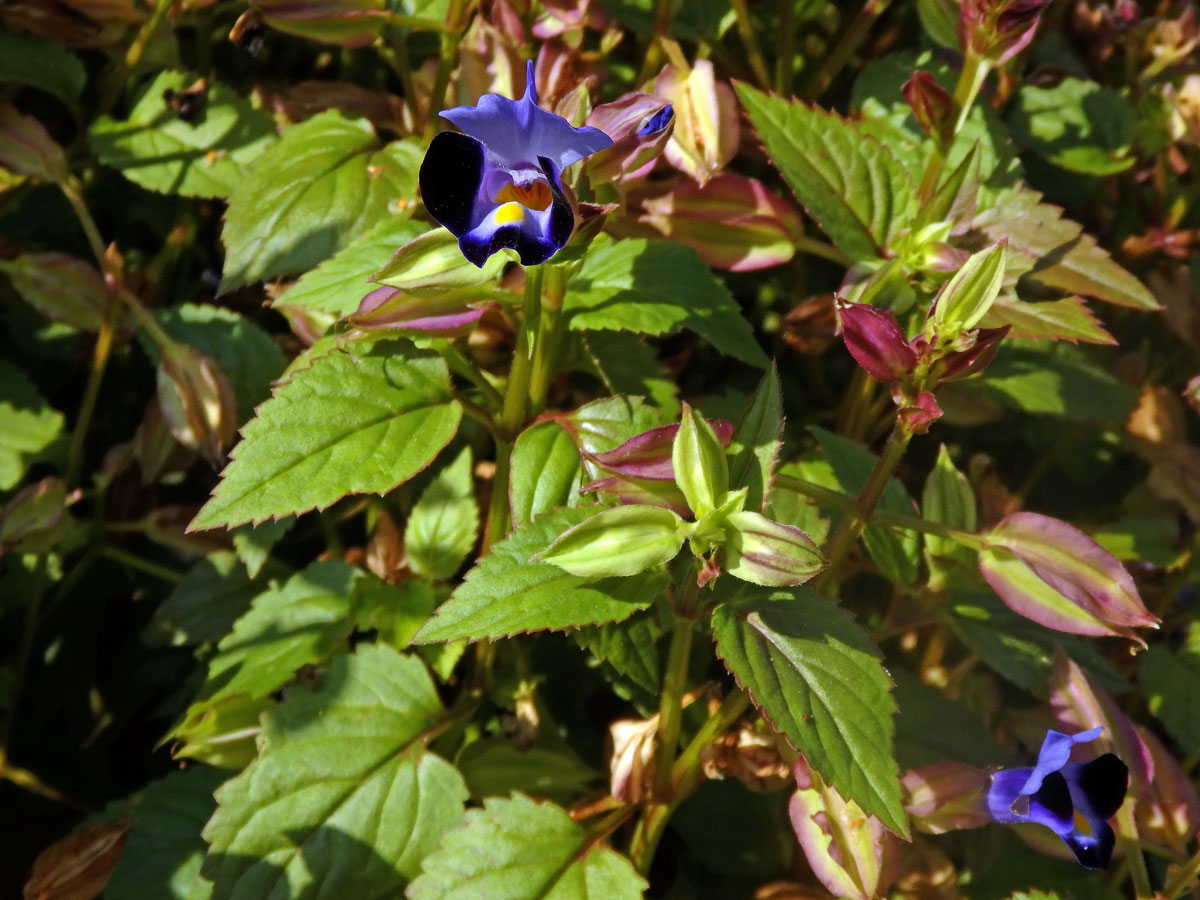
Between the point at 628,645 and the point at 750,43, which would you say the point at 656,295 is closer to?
the point at 628,645

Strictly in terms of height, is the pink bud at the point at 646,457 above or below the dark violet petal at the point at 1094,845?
above

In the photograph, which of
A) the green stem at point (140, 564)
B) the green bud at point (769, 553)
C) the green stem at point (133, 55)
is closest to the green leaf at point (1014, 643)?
the green bud at point (769, 553)

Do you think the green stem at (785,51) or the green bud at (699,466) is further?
the green stem at (785,51)

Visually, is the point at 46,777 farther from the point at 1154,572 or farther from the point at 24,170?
the point at 1154,572

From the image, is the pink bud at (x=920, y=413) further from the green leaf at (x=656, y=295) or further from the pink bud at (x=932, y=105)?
the pink bud at (x=932, y=105)

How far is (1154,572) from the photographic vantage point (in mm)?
1553

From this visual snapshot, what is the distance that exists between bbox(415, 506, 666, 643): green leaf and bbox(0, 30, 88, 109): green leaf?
97cm

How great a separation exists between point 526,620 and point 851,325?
1.13ft

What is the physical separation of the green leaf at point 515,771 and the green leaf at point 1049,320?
2.14 ft

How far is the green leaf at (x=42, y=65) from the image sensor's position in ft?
4.56

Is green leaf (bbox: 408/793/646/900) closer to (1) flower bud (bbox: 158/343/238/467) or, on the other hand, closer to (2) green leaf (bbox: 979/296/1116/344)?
(1) flower bud (bbox: 158/343/238/467)

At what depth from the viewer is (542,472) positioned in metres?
1.02

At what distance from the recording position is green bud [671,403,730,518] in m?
0.85

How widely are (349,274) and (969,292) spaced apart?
1.92ft
